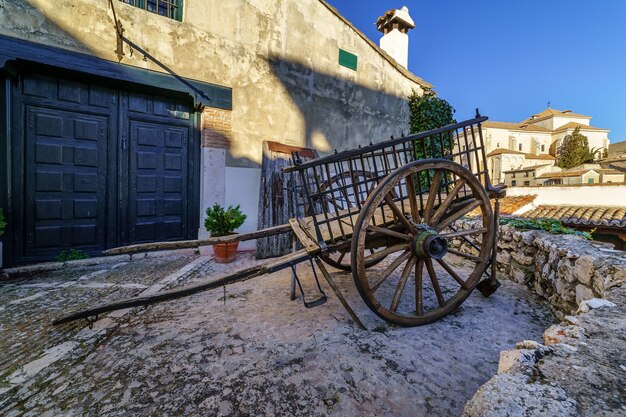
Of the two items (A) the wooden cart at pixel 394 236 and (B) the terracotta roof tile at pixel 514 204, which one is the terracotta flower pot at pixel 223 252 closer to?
(A) the wooden cart at pixel 394 236

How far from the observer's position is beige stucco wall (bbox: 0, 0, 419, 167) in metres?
3.79

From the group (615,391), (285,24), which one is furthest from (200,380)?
(285,24)

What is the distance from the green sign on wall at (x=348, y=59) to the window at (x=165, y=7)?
3.38 metres

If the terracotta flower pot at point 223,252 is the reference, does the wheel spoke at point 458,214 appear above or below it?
above

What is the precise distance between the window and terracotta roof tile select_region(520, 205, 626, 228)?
9.26 meters

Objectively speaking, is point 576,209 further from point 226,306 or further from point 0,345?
point 0,345

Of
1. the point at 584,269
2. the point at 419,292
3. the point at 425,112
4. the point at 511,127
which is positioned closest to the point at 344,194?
the point at 419,292

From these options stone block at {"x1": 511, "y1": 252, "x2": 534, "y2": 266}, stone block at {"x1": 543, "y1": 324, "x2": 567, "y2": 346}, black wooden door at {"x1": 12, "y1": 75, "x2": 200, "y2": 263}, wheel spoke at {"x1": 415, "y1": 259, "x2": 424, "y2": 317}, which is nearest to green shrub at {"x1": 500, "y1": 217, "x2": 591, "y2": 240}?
stone block at {"x1": 511, "y1": 252, "x2": 534, "y2": 266}

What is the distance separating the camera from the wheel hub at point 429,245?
6.66 ft

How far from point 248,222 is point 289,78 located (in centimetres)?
308

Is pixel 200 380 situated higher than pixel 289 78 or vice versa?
pixel 289 78

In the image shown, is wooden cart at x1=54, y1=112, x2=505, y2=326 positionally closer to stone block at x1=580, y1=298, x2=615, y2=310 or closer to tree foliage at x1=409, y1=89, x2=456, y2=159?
stone block at x1=580, y1=298, x2=615, y2=310

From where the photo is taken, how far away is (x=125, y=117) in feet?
14.2

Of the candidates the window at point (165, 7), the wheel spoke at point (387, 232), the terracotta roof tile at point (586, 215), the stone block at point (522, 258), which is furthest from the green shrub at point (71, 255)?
the terracotta roof tile at point (586, 215)
